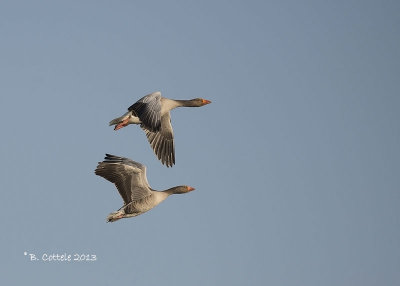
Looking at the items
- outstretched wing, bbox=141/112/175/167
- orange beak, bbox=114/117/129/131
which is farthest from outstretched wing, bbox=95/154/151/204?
outstretched wing, bbox=141/112/175/167

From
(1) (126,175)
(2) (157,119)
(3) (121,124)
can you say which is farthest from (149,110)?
(1) (126,175)

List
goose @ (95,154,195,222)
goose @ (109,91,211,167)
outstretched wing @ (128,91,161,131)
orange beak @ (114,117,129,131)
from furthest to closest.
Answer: orange beak @ (114,117,129,131) < goose @ (95,154,195,222) < goose @ (109,91,211,167) < outstretched wing @ (128,91,161,131)

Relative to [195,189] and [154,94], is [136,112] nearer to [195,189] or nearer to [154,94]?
[154,94]

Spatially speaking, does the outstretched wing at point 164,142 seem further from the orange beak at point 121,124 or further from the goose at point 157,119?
the orange beak at point 121,124

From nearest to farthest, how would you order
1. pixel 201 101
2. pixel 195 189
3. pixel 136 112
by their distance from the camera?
pixel 136 112 < pixel 195 189 < pixel 201 101

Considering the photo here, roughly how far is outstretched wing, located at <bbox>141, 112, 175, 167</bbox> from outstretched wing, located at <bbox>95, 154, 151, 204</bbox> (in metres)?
3.52

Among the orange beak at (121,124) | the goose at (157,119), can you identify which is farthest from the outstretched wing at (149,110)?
the orange beak at (121,124)

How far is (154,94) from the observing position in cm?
3359

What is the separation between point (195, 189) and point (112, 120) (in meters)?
4.34

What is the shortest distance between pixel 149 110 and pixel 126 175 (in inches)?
104

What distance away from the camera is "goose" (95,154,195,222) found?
32344mm

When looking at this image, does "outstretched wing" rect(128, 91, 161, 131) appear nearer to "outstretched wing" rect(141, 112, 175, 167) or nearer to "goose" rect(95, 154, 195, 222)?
"goose" rect(95, 154, 195, 222)

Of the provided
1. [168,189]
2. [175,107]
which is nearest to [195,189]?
[168,189]

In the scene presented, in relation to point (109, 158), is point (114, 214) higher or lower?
lower
